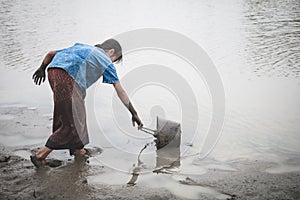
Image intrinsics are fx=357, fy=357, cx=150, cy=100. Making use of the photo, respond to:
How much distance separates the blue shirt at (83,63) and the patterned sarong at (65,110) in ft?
0.21

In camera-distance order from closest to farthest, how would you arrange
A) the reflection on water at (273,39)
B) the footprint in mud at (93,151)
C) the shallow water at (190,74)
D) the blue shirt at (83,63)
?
the blue shirt at (83,63) < the footprint in mud at (93,151) < the shallow water at (190,74) < the reflection on water at (273,39)

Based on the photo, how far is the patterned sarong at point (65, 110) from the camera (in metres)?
3.60

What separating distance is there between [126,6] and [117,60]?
16.6m

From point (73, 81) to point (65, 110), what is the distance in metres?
0.32

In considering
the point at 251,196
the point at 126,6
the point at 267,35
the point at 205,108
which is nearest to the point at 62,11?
the point at 126,6

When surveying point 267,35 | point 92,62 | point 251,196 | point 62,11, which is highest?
point 62,11

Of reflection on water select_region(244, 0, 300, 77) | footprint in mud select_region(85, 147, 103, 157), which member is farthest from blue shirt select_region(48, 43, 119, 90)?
reflection on water select_region(244, 0, 300, 77)

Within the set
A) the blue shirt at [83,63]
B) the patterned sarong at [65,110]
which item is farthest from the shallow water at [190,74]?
the blue shirt at [83,63]

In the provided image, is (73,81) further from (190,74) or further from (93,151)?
(190,74)

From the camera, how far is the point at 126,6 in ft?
64.8

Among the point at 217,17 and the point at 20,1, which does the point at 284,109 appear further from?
the point at 20,1

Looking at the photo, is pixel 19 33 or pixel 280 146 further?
pixel 19 33

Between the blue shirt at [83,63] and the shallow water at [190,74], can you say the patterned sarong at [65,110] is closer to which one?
the blue shirt at [83,63]

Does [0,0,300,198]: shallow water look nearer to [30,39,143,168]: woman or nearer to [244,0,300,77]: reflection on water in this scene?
[244,0,300,77]: reflection on water
